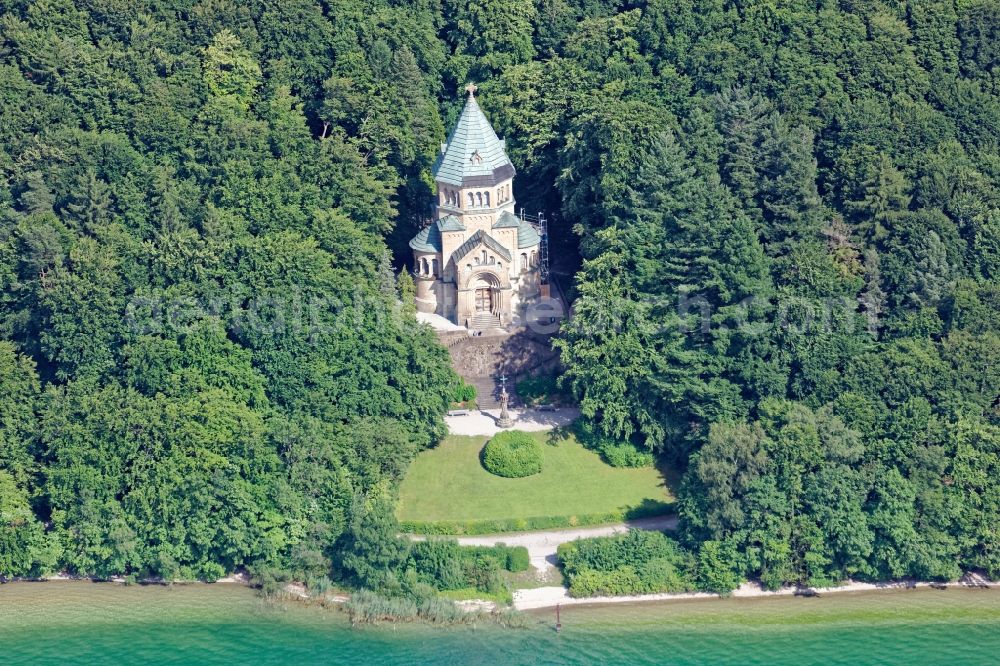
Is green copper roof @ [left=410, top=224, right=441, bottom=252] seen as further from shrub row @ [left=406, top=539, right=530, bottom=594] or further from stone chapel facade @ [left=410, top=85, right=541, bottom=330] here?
shrub row @ [left=406, top=539, right=530, bottom=594]

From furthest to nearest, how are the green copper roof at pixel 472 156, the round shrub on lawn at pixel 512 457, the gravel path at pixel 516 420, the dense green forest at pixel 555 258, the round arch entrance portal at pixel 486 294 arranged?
the round arch entrance portal at pixel 486 294 → the green copper roof at pixel 472 156 → the gravel path at pixel 516 420 → the round shrub on lawn at pixel 512 457 → the dense green forest at pixel 555 258

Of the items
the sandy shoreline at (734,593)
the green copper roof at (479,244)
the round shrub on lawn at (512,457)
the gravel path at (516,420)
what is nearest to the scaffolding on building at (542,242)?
the green copper roof at (479,244)

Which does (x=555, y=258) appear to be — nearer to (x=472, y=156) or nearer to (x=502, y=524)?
(x=472, y=156)

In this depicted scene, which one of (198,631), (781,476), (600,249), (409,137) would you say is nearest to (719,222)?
(600,249)

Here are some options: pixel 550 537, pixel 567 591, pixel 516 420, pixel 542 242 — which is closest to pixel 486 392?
pixel 516 420

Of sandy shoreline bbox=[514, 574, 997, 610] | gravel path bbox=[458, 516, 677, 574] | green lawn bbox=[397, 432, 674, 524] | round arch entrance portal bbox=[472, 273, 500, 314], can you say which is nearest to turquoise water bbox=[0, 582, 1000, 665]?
sandy shoreline bbox=[514, 574, 997, 610]

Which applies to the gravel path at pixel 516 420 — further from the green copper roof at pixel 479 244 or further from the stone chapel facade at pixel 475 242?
the green copper roof at pixel 479 244

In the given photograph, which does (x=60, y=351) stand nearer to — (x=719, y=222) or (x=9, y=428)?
(x=9, y=428)
